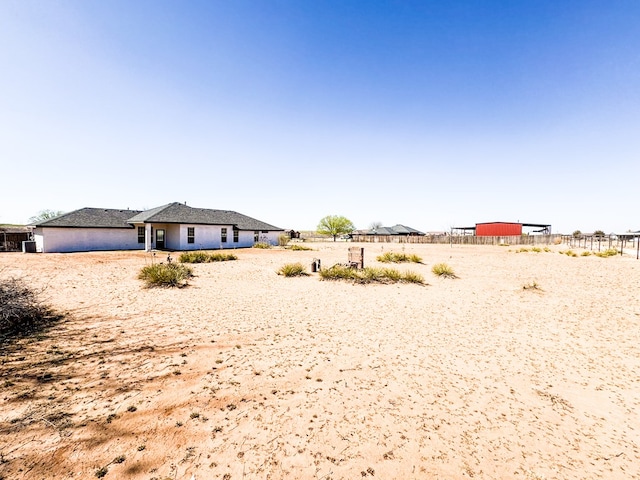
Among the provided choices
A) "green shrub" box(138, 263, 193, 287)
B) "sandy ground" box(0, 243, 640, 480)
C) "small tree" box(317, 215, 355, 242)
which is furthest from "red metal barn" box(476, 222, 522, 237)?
"green shrub" box(138, 263, 193, 287)

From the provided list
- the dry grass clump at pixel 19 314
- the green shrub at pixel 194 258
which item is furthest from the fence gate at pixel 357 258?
the dry grass clump at pixel 19 314

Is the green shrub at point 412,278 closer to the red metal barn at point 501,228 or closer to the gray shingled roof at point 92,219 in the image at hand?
the gray shingled roof at point 92,219

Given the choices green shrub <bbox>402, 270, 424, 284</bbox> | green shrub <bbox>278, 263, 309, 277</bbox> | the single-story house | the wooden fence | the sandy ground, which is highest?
the single-story house

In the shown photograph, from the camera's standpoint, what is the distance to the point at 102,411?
336 centimetres

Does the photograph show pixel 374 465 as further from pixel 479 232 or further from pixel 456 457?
pixel 479 232

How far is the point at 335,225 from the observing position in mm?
70562

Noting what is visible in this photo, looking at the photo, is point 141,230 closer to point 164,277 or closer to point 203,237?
point 203,237

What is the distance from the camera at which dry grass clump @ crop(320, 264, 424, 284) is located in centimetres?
1227

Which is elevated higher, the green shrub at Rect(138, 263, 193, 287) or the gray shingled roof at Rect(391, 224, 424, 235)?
the gray shingled roof at Rect(391, 224, 424, 235)

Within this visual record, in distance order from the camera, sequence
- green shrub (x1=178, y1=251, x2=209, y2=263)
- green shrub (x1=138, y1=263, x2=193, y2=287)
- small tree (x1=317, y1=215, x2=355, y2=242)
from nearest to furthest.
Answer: green shrub (x1=138, y1=263, x2=193, y2=287) < green shrub (x1=178, y1=251, x2=209, y2=263) < small tree (x1=317, y1=215, x2=355, y2=242)

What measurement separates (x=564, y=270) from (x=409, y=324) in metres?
13.9

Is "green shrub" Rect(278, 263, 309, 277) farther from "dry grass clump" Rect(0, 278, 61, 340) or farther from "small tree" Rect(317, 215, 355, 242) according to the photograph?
"small tree" Rect(317, 215, 355, 242)

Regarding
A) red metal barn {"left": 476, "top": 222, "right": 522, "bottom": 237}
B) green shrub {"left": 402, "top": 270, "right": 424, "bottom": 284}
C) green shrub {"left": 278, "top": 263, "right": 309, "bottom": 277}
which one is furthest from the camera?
red metal barn {"left": 476, "top": 222, "right": 522, "bottom": 237}

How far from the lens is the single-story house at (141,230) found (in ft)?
79.9
